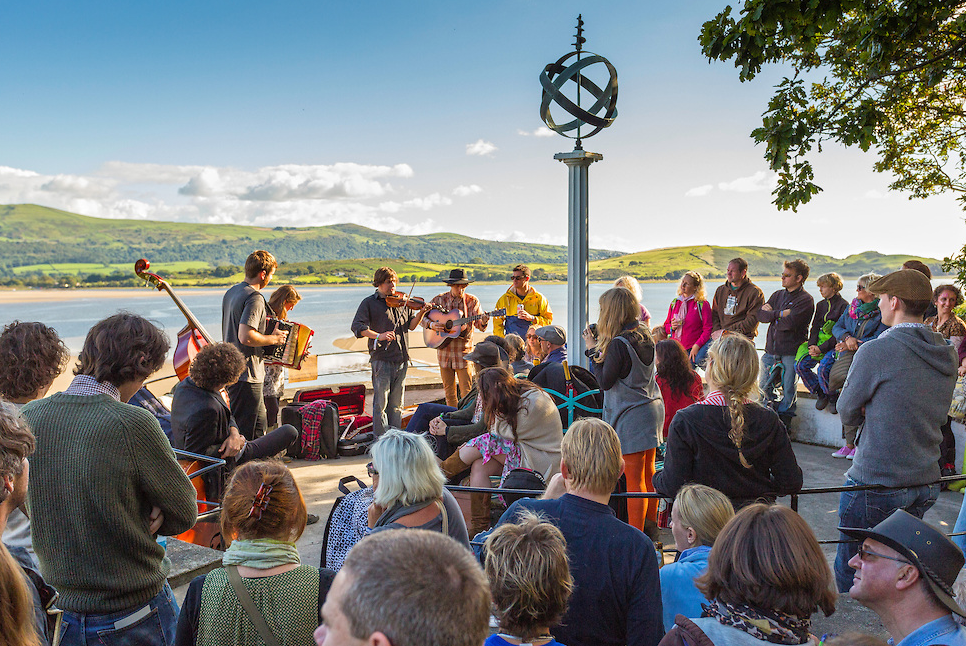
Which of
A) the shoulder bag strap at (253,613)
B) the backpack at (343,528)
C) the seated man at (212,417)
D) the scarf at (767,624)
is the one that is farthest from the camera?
the seated man at (212,417)

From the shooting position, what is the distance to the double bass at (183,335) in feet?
18.1

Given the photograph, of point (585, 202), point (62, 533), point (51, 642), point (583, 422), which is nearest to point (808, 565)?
point (583, 422)

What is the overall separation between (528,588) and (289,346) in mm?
4947

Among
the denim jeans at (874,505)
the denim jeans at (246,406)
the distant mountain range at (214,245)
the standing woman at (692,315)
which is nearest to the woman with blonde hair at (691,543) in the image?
the denim jeans at (874,505)

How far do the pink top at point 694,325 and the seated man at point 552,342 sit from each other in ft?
6.40

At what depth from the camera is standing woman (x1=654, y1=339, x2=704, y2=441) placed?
4645mm

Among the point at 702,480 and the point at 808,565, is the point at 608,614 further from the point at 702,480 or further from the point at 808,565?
the point at 702,480

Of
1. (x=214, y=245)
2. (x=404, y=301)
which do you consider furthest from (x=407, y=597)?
(x=214, y=245)

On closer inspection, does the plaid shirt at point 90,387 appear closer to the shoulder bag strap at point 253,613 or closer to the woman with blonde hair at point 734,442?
the shoulder bag strap at point 253,613

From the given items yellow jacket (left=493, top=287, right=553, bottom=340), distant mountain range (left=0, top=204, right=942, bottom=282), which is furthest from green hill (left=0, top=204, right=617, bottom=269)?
yellow jacket (left=493, top=287, right=553, bottom=340)

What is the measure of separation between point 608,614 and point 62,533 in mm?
1728

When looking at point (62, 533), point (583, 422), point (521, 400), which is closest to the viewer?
point (62, 533)

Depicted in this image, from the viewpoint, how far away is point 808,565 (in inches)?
67.7

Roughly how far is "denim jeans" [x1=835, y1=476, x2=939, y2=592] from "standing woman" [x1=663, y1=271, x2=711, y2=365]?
4.29 m
